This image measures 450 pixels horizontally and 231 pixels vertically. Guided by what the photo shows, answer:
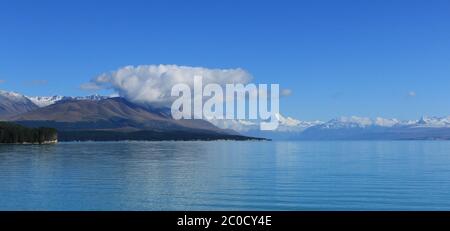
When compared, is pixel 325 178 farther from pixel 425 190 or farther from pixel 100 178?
pixel 100 178

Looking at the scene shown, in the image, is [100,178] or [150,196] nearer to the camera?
[150,196]

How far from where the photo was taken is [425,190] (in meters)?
70.6

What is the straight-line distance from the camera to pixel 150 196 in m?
62.0

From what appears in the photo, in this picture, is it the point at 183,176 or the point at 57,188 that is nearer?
the point at 57,188
